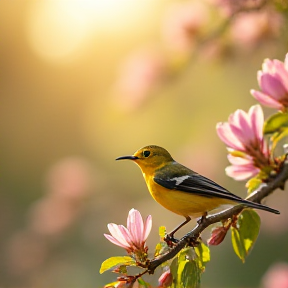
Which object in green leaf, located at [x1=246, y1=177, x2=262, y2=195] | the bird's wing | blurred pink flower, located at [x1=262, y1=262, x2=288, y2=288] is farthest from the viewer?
blurred pink flower, located at [x1=262, y1=262, x2=288, y2=288]

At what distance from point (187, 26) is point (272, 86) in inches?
24.7

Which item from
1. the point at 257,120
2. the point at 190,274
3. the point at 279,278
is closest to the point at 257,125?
the point at 257,120

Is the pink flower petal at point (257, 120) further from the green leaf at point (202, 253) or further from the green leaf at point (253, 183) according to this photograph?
the green leaf at point (202, 253)

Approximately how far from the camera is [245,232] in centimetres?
86

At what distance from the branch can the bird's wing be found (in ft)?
0.24

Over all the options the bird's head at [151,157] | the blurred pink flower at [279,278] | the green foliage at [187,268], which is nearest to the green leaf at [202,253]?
the green foliage at [187,268]

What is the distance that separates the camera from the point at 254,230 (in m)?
0.85

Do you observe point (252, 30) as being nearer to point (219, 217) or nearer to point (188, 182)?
point (188, 182)

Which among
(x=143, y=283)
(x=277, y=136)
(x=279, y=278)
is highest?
(x=277, y=136)

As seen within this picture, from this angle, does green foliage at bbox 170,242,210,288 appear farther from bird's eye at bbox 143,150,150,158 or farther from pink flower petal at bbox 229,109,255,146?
bird's eye at bbox 143,150,150,158

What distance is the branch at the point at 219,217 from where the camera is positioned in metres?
0.84

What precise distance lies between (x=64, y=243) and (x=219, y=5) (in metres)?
1.69

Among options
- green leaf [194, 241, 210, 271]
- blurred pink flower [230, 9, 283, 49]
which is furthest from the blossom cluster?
blurred pink flower [230, 9, 283, 49]

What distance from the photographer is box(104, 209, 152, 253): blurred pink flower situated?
86cm
